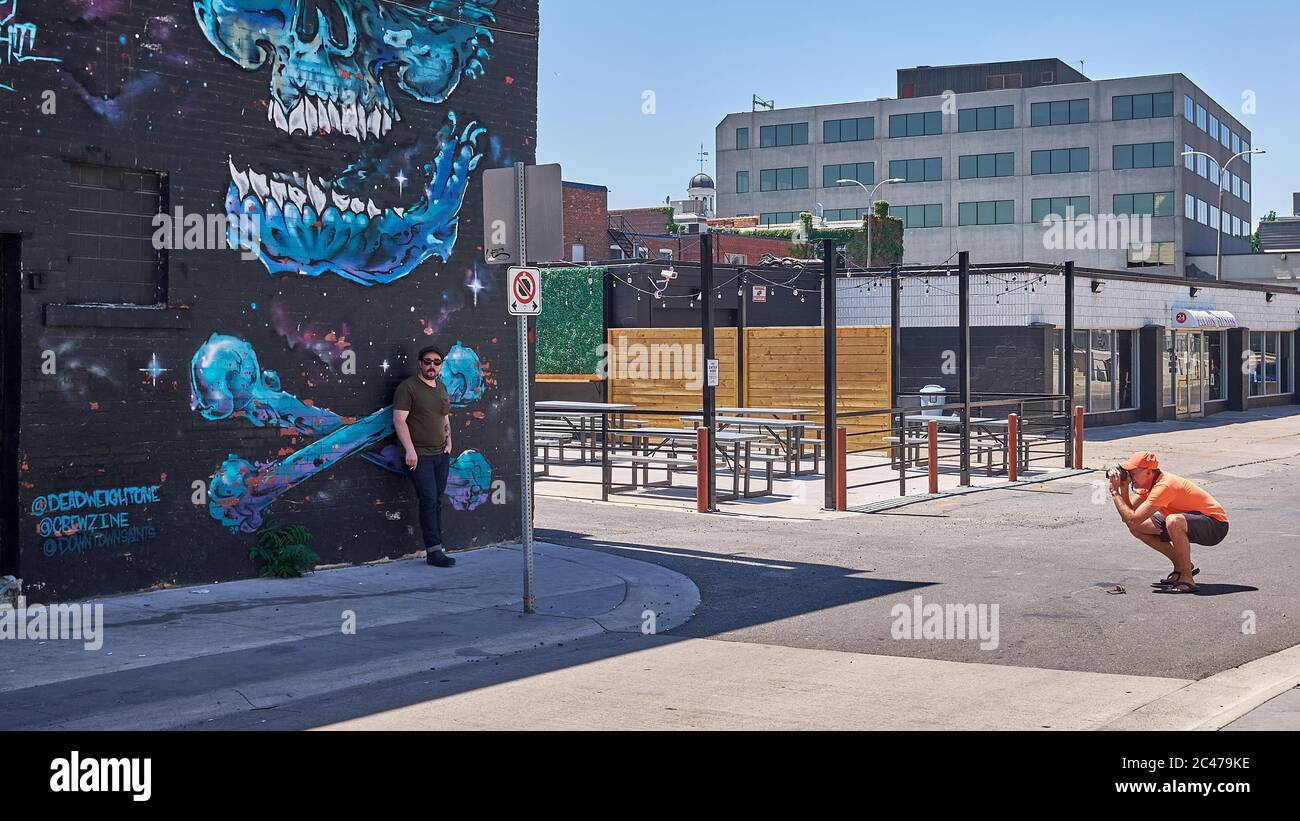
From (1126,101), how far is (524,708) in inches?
3119

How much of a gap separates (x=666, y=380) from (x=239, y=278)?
62.2ft

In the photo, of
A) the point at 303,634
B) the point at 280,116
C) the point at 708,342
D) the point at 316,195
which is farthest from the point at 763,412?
the point at 303,634

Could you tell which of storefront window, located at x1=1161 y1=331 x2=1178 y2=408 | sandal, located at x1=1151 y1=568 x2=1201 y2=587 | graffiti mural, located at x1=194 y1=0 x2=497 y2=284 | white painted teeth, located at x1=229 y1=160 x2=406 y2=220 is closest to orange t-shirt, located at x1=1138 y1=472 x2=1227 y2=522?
sandal, located at x1=1151 y1=568 x2=1201 y2=587

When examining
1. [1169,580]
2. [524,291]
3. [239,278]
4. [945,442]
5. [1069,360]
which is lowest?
[1169,580]

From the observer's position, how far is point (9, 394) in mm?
10641

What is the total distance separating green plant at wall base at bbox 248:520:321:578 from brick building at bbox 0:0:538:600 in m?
0.11

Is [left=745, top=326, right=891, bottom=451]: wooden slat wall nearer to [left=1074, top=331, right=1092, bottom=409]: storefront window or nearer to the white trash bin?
the white trash bin

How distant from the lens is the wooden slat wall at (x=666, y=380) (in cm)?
3012

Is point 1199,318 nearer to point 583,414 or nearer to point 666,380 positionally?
point 666,380

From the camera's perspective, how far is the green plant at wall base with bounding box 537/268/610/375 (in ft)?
109

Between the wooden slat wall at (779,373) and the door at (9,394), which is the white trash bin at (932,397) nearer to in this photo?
the wooden slat wall at (779,373)

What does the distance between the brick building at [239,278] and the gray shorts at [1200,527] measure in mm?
6463

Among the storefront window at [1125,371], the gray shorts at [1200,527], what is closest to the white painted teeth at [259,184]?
the gray shorts at [1200,527]

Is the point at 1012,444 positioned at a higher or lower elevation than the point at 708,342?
lower
